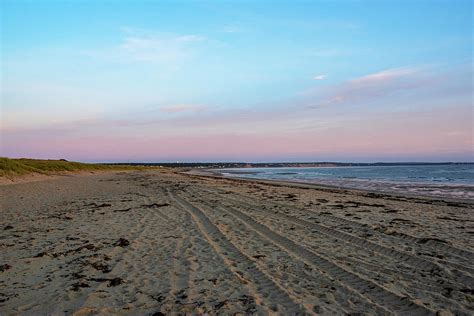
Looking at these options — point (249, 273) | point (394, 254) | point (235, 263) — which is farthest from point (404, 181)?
point (249, 273)

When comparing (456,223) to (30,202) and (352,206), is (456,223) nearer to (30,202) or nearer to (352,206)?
Answer: (352,206)

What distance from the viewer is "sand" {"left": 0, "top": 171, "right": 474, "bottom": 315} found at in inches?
198

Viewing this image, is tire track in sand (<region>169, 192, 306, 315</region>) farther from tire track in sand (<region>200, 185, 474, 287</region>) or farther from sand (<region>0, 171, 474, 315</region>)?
tire track in sand (<region>200, 185, 474, 287</region>)

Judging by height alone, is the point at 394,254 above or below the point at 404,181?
above

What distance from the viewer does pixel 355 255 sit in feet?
24.7

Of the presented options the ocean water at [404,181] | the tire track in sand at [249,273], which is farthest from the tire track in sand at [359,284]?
the ocean water at [404,181]

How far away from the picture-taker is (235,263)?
6.93 metres

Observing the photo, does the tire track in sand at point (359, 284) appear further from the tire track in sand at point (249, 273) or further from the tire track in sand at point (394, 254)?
the tire track in sand at point (394, 254)

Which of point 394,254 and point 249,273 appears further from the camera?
point 394,254

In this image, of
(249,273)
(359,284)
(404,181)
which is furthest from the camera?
(404,181)

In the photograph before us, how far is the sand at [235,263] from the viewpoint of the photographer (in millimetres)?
5035

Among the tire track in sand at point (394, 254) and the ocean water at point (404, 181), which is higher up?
the tire track in sand at point (394, 254)

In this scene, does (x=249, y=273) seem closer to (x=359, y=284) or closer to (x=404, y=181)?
(x=359, y=284)

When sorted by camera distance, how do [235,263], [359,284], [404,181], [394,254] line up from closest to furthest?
[359,284], [235,263], [394,254], [404,181]
